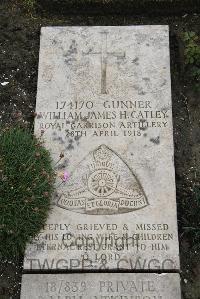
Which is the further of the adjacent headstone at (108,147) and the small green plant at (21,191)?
the adjacent headstone at (108,147)

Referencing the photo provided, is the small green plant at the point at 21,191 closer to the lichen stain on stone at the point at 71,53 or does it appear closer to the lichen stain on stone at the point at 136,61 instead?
the lichen stain on stone at the point at 71,53

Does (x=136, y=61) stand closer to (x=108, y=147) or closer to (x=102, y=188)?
(x=108, y=147)

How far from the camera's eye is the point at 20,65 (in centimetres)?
586

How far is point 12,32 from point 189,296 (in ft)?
10.8

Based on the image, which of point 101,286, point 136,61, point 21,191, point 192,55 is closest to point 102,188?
point 21,191

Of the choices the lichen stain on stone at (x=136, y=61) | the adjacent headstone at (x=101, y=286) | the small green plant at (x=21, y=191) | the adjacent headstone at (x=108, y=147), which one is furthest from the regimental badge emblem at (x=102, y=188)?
the lichen stain on stone at (x=136, y=61)

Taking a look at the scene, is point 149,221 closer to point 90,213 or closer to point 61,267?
point 90,213

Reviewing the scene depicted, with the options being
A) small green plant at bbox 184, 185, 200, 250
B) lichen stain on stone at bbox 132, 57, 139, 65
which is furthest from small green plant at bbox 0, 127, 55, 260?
lichen stain on stone at bbox 132, 57, 139, 65

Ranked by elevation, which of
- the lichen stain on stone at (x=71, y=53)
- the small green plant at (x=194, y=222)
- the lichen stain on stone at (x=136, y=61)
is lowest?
the small green plant at (x=194, y=222)

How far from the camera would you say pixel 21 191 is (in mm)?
4707

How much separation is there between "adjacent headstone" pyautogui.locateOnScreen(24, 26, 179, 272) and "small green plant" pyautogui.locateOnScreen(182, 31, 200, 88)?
211 millimetres

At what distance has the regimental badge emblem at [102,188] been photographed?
498 cm

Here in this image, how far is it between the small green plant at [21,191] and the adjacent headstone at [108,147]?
0.15m

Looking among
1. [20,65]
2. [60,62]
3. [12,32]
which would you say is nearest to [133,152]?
[60,62]
